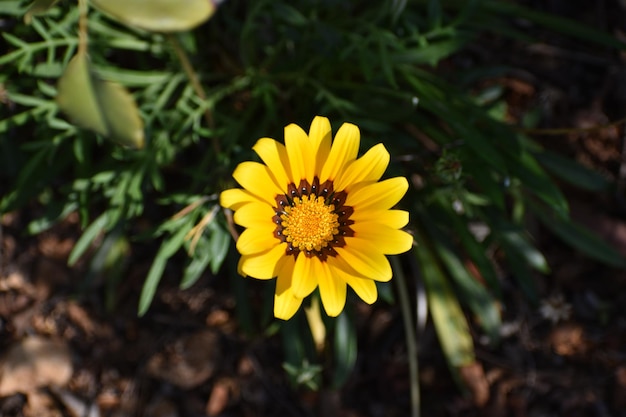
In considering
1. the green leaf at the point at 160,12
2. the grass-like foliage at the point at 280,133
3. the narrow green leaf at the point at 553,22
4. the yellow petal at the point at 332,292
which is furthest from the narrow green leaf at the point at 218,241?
the narrow green leaf at the point at 553,22

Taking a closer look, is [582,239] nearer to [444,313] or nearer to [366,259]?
[444,313]

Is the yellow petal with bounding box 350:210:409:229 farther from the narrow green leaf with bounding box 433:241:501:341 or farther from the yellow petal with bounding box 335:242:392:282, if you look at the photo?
the narrow green leaf with bounding box 433:241:501:341

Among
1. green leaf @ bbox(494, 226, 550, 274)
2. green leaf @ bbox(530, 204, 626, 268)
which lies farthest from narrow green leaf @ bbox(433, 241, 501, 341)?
green leaf @ bbox(530, 204, 626, 268)

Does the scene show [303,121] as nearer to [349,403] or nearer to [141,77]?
[141,77]

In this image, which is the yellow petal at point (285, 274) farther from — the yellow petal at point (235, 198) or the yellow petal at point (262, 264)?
the yellow petal at point (235, 198)

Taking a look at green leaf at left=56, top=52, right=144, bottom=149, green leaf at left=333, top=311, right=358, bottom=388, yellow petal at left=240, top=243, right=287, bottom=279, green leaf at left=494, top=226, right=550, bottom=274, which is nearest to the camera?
green leaf at left=56, top=52, right=144, bottom=149

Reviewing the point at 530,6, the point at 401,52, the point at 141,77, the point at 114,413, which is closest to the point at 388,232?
the point at 401,52

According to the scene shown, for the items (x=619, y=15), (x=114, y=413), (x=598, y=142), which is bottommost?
(x=114, y=413)
